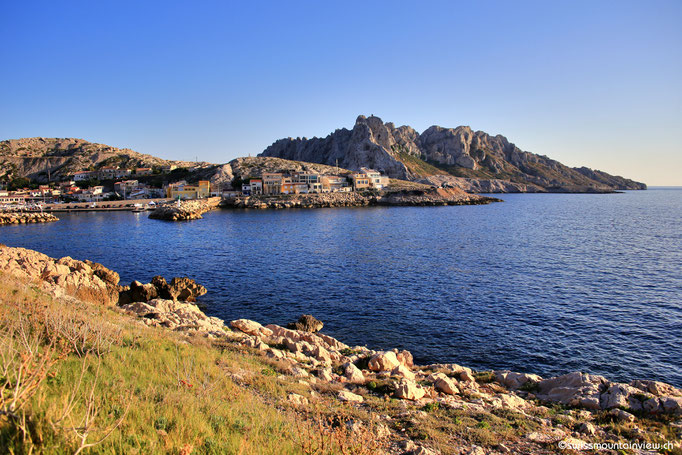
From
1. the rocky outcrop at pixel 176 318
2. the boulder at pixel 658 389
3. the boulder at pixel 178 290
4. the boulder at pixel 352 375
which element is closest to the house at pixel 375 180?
the boulder at pixel 178 290

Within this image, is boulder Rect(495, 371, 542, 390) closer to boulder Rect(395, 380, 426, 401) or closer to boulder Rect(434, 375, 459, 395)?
boulder Rect(434, 375, 459, 395)

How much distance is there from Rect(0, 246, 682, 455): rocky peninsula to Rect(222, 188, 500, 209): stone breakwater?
332ft

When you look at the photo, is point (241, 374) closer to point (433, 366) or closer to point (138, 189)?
point (433, 366)

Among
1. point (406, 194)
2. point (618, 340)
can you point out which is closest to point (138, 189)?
point (406, 194)

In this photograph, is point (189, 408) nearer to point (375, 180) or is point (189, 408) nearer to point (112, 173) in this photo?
point (375, 180)

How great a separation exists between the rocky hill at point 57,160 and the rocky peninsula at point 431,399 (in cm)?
18928

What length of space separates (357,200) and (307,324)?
107 m

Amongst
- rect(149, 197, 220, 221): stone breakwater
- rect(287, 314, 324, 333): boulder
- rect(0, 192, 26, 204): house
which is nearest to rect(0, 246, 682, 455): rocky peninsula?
rect(287, 314, 324, 333): boulder

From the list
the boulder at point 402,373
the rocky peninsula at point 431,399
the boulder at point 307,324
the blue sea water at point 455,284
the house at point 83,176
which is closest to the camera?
the rocky peninsula at point 431,399

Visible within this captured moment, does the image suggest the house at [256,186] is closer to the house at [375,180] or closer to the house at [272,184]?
the house at [272,184]

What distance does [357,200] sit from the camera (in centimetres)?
12888

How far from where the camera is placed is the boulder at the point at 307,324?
75.6 ft

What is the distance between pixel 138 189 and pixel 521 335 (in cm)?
14929

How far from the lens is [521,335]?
2230 centimetres
